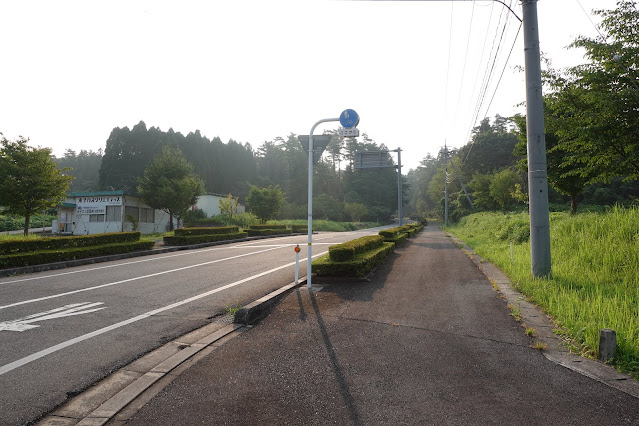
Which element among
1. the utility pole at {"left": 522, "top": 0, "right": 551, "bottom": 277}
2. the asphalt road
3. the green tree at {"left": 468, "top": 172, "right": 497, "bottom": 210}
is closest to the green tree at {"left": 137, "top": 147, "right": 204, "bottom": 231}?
the asphalt road

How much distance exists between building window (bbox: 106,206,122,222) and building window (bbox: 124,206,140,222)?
1.63 ft

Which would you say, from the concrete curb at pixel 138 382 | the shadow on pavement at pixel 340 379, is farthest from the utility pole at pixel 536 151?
the concrete curb at pixel 138 382

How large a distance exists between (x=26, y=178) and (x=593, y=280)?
22.9 meters

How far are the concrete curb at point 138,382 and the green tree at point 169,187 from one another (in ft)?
94.6

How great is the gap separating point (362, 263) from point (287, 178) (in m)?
64.3

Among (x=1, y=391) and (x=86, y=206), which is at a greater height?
(x=86, y=206)

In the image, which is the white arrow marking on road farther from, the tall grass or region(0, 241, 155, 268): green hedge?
the tall grass

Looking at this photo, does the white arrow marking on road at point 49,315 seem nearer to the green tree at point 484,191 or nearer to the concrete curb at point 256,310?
the concrete curb at point 256,310

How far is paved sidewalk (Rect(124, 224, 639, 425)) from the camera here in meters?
2.66

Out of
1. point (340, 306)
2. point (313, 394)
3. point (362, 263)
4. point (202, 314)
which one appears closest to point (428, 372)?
point (313, 394)

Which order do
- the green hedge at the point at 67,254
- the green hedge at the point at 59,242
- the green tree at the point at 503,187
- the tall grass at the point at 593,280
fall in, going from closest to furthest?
the tall grass at the point at 593,280
the green hedge at the point at 67,254
the green hedge at the point at 59,242
the green tree at the point at 503,187

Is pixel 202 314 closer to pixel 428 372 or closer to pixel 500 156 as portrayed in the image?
pixel 428 372

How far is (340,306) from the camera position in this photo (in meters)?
5.82

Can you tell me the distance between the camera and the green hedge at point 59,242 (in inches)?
416
